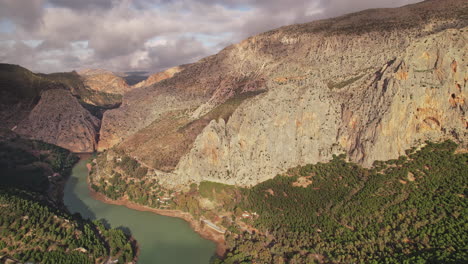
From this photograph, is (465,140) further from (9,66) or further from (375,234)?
(9,66)

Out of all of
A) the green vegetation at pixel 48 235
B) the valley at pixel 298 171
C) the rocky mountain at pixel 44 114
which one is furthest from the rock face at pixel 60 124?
the green vegetation at pixel 48 235

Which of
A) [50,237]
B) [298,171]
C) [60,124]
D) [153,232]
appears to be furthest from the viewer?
[60,124]

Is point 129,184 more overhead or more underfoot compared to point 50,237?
more underfoot

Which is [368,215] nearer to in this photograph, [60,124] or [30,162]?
[30,162]

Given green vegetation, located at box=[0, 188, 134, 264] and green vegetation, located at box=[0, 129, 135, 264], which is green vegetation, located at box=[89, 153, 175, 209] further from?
green vegetation, located at box=[0, 188, 134, 264]

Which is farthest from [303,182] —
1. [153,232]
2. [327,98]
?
[153,232]

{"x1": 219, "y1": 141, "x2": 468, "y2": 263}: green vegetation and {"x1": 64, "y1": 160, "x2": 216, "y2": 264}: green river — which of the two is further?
{"x1": 64, "y1": 160, "x2": 216, "y2": 264}: green river

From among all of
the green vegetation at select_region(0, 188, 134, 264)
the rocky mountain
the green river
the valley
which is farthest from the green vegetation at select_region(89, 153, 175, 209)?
the rocky mountain

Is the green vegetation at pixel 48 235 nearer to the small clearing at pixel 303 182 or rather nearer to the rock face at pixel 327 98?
the rock face at pixel 327 98
